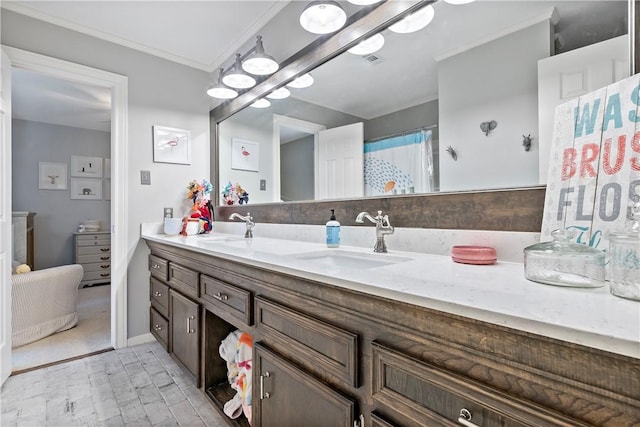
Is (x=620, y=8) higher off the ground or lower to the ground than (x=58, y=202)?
higher

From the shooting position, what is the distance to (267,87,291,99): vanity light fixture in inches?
80.4

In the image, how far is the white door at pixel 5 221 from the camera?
1.89 metres

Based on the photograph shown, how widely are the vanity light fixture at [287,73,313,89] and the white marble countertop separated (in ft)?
4.21

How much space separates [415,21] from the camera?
1277mm

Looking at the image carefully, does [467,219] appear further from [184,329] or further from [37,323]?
[37,323]

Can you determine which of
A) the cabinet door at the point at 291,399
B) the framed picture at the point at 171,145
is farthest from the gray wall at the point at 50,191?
the cabinet door at the point at 291,399

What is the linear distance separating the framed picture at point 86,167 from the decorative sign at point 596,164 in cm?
605

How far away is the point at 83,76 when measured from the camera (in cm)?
227

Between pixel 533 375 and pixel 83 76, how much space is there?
303cm

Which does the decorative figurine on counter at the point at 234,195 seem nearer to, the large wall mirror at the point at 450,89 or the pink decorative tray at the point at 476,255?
the large wall mirror at the point at 450,89

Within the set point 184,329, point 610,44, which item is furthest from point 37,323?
point 610,44

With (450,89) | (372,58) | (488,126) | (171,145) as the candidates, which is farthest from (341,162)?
(171,145)

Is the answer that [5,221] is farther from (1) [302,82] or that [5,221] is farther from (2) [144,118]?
(1) [302,82]

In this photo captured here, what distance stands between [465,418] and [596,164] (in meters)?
0.70
